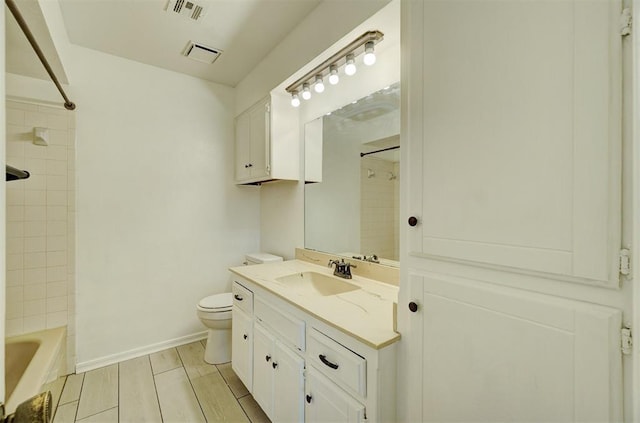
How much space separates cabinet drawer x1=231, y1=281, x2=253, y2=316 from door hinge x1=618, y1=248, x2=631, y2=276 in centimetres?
165

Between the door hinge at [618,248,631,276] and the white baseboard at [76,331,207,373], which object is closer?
the door hinge at [618,248,631,276]

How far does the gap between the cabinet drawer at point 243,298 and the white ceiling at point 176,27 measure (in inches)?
70.6

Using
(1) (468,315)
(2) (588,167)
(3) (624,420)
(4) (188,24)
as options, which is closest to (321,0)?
(4) (188,24)

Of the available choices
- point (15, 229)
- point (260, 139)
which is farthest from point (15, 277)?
point (260, 139)

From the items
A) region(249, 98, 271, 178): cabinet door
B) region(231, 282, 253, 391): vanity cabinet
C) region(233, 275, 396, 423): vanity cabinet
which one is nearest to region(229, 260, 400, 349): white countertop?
region(233, 275, 396, 423): vanity cabinet

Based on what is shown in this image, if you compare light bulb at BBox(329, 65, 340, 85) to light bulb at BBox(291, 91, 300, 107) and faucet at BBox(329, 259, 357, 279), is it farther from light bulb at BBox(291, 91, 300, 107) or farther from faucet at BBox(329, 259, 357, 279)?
faucet at BBox(329, 259, 357, 279)

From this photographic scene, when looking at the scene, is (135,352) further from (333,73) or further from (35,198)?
(333,73)

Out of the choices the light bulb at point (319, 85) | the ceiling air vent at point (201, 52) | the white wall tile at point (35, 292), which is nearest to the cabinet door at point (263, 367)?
the light bulb at point (319, 85)

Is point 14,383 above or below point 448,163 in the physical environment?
below

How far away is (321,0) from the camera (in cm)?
171

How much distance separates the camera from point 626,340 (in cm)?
62

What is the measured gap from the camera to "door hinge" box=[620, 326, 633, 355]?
62 cm

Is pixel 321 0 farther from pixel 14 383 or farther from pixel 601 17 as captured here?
pixel 14 383

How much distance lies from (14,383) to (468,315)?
2.68m
